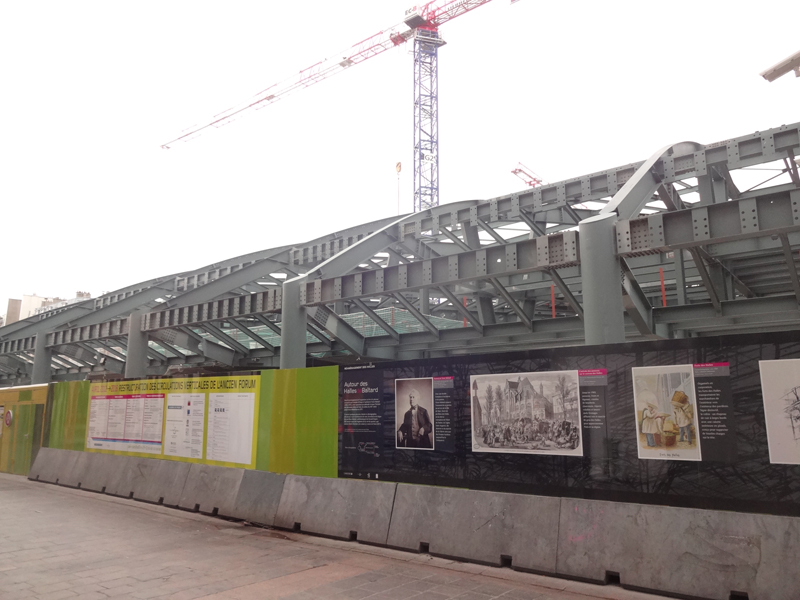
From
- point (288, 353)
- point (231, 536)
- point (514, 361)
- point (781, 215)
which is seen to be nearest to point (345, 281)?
point (288, 353)

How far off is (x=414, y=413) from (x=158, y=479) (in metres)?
6.53

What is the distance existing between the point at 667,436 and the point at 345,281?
10.3m

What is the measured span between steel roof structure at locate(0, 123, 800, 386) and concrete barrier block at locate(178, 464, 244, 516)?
4.80m

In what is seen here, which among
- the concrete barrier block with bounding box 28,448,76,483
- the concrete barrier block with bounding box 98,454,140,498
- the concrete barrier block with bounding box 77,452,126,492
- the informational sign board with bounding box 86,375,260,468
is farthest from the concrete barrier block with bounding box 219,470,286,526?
the concrete barrier block with bounding box 28,448,76,483

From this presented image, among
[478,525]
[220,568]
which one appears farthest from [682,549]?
[220,568]

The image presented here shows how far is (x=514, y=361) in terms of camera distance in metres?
7.12

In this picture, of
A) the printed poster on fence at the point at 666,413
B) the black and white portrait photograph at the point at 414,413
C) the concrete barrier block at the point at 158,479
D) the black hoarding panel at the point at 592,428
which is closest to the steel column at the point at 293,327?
the concrete barrier block at the point at 158,479

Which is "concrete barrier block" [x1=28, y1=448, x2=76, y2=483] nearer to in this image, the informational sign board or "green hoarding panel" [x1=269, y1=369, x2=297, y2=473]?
the informational sign board

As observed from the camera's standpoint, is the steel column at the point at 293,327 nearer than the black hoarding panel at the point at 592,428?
No

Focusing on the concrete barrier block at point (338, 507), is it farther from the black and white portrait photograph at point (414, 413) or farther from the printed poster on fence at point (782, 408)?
the printed poster on fence at point (782, 408)

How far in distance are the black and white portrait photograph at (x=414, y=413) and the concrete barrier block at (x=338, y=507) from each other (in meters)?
0.70

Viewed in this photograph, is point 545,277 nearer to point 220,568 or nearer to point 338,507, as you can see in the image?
point 338,507

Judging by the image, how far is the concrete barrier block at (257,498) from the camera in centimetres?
936

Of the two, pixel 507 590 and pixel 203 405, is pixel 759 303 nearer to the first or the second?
pixel 507 590
